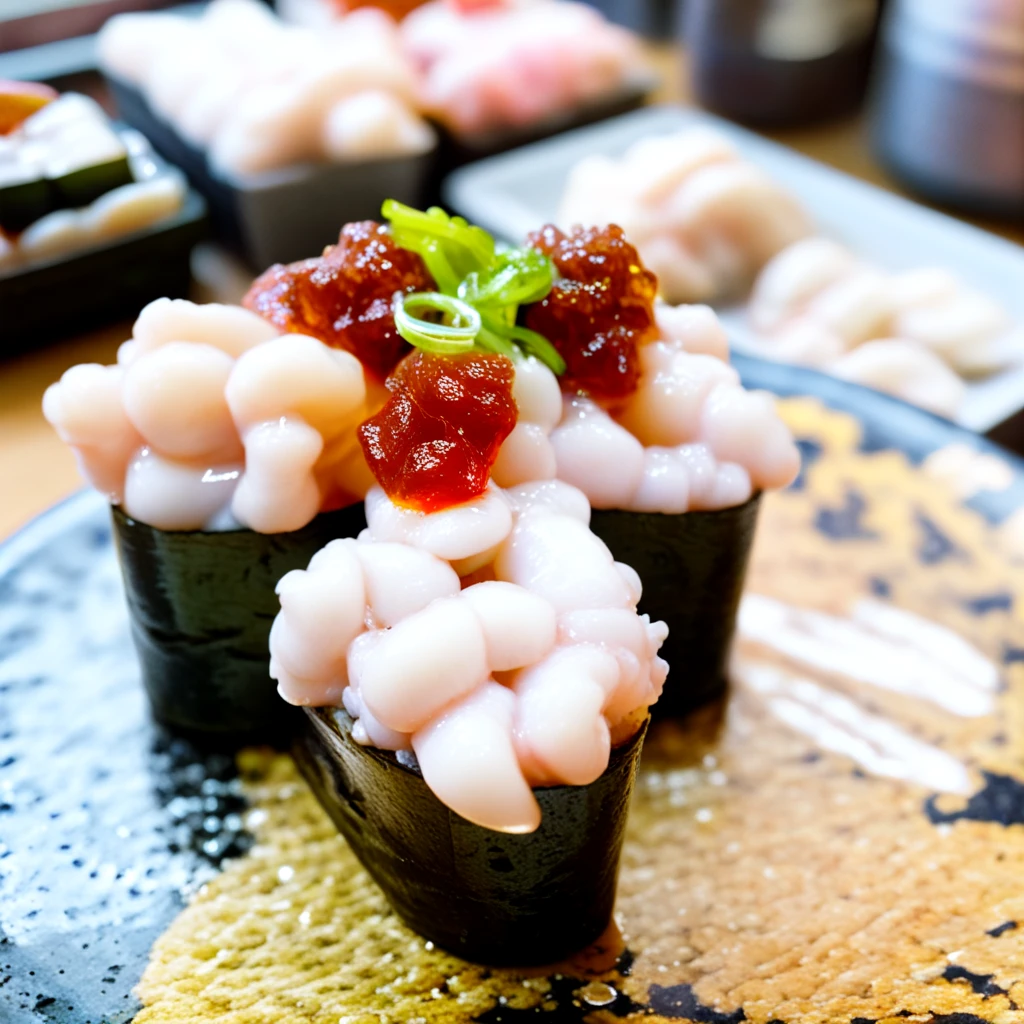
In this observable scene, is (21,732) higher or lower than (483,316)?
lower

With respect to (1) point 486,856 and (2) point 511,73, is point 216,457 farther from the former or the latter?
(2) point 511,73

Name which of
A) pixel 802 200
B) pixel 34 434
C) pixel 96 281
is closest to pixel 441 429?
pixel 34 434

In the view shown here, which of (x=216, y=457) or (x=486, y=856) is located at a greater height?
(x=216, y=457)

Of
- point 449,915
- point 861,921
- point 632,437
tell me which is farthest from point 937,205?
point 449,915

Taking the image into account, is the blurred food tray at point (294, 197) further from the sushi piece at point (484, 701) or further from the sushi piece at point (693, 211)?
the sushi piece at point (484, 701)

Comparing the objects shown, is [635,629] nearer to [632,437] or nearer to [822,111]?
[632,437]

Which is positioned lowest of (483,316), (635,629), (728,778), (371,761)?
(728,778)
